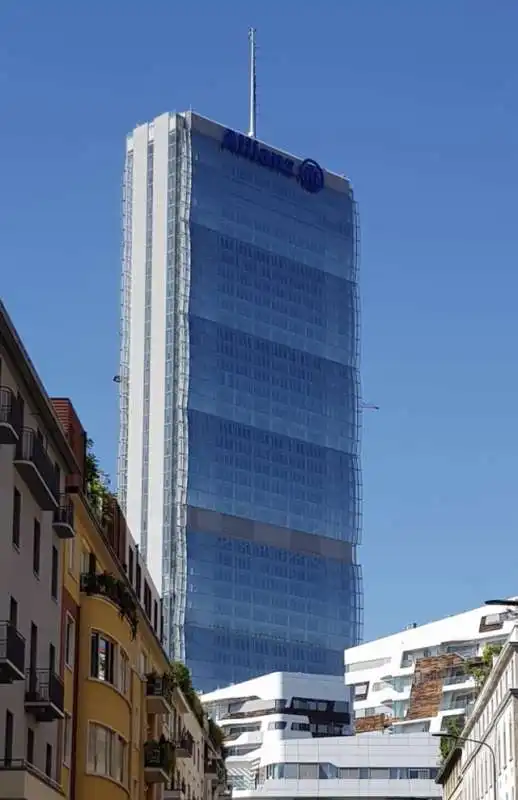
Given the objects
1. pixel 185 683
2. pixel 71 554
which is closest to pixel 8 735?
pixel 71 554

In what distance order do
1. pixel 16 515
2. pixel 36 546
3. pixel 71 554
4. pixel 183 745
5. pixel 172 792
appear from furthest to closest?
pixel 183 745 → pixel 172 792 → pixel 71 554 → pixel 36 546 → pixel 16 515

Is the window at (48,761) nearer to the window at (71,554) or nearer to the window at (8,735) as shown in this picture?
the window at (8,735)

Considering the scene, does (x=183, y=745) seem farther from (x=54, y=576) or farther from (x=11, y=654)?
(x=11, y=654)

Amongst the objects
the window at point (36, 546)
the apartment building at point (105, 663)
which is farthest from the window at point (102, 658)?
the window at point (36, 546)

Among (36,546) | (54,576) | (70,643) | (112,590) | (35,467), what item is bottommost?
(70,643)

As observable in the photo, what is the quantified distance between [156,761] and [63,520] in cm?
2341

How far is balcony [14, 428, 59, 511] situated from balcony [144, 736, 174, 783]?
2470 centimetres

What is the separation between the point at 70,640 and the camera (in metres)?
60.4

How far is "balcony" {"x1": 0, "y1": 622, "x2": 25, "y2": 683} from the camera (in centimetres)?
4597

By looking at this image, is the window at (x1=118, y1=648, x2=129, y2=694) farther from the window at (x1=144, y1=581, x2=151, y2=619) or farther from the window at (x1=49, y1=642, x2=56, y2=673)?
the window at (x1=144, y1=581, x2=151, y2=619)

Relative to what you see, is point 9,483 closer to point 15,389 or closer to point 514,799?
point 15,389

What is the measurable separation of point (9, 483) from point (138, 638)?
2775 centimetres

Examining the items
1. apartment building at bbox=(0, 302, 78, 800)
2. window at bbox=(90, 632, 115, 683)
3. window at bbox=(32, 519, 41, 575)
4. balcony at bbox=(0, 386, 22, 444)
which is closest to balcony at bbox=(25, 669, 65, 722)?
apartment building at bbox=(0, 302, 78, 800)

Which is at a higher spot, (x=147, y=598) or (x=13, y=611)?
(x=147, y=598)
